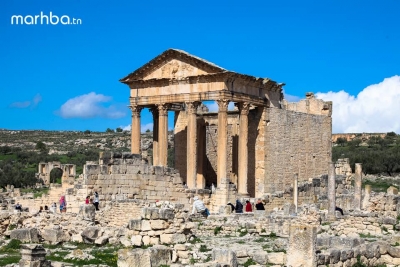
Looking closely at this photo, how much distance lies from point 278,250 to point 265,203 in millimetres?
15311

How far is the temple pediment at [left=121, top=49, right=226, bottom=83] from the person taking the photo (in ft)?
107

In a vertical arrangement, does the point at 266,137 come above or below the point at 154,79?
below

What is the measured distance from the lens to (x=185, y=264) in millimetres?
12609

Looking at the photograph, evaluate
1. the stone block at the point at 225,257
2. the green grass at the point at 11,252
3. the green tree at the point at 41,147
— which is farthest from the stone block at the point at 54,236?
the green tree at the point at 41,147

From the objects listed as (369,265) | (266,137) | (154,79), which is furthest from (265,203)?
(369,265)

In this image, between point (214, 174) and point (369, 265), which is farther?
point (214, 174)

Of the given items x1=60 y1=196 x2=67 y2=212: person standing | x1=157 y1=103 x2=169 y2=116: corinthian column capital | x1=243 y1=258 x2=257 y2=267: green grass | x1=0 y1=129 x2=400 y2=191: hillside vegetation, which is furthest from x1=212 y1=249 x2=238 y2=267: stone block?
x1=0 y1=129 x2=400 y2=191: hillside vegetation

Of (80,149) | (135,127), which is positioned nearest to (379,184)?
(135,127)

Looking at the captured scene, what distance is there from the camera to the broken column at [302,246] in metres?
11.9

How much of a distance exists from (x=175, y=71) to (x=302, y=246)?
2270 cm

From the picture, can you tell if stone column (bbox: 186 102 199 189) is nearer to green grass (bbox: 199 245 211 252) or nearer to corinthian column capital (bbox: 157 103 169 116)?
corinthian column capital (bbox: 157 103 169 116)

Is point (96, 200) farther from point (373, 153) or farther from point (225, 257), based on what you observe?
point (373, 153)

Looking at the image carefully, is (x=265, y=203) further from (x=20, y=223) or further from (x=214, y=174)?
(x=20, y=223)

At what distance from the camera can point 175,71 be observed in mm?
33906
